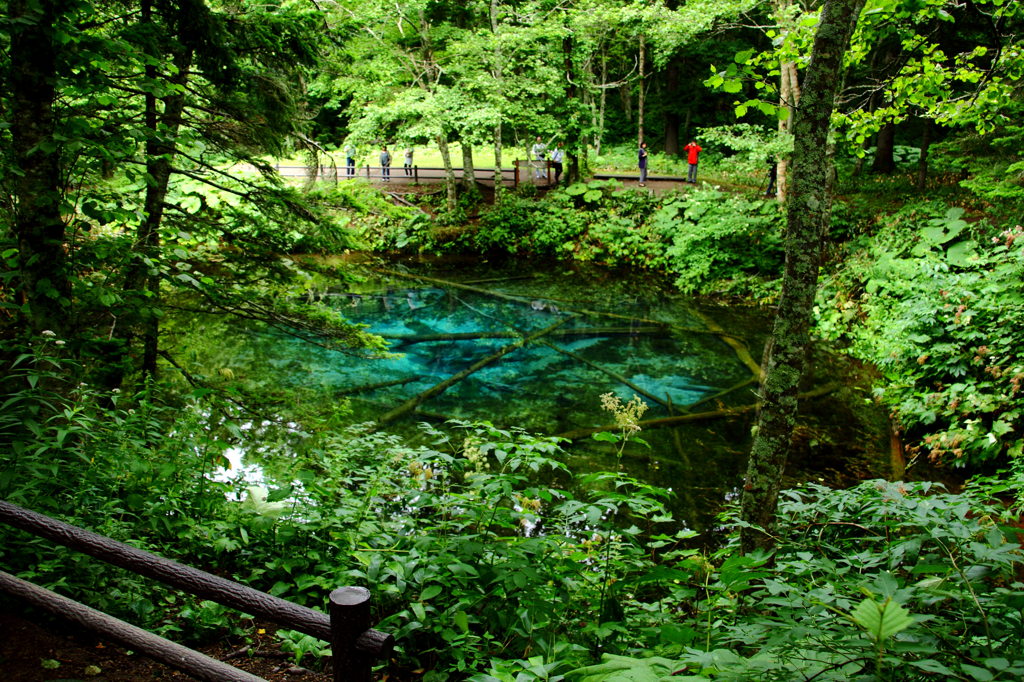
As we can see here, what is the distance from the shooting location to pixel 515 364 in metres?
12.2

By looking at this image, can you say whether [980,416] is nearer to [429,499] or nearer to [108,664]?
[429,499]

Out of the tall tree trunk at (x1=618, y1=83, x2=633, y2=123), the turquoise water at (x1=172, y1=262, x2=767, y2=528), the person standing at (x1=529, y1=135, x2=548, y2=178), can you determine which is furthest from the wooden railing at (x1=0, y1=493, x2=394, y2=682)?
the tall tree trunk at (x1=618, y1=83, x2=633, y2=123)

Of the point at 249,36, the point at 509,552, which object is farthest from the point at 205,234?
the point at 509,552

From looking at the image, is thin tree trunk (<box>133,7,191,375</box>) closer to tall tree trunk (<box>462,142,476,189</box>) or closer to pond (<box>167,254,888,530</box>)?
pond (<box>167,254,888,530</box>)

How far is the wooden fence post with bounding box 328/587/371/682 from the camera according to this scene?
2.31 metres

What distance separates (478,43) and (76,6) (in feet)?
48.8

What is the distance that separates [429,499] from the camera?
3639 mm

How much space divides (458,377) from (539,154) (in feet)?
40.8

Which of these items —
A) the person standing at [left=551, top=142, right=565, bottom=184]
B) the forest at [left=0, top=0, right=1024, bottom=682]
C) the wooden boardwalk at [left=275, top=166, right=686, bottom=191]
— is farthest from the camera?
the wooden boardwalk at [left=275, top=166, right=686, bottom=191]

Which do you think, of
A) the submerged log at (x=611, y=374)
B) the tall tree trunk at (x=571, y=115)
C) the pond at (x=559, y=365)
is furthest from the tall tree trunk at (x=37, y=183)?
the tall tree trunk at (x=571, y=115)

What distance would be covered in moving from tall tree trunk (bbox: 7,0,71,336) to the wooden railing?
2111 millimetres

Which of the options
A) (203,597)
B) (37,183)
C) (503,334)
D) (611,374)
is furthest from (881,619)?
(503,334)

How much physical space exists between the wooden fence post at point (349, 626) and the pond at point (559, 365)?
4256 mm

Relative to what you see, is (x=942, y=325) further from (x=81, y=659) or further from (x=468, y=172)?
(x=468, y=172)
